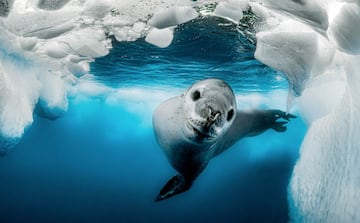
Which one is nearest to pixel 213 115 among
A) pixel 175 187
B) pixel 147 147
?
pixel 175 187

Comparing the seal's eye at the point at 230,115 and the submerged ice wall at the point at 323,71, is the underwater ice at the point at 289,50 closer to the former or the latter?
the submerged ice wall at the point at 323,71

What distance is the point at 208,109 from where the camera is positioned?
125 inches

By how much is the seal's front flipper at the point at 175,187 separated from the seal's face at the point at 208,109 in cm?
188

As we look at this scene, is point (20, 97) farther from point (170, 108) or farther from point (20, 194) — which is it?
point (20, 194)

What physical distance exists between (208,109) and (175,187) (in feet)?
8.26

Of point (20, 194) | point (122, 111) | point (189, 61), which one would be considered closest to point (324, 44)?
point (189, 61)

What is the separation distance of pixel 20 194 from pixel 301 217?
128ft

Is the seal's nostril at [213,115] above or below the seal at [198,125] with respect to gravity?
above

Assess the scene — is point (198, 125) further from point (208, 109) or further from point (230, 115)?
point (230, 115)

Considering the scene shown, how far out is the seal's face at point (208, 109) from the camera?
10.5 ft

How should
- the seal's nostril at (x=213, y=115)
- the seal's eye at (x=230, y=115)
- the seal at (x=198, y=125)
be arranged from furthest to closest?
the seal's eye at (x=230, y=115) → the seal at (x=198, y=125) → the seal's nostril at (x=213, y=115)

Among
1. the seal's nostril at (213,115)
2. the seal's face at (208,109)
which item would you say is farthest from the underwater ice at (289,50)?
the seal's nostril at (213,115)

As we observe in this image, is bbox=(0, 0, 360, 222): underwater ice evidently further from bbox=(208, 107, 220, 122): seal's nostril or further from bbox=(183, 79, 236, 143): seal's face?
bbox=(208, 107, 220, 122): seal's nostril

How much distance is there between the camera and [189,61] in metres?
9.71
